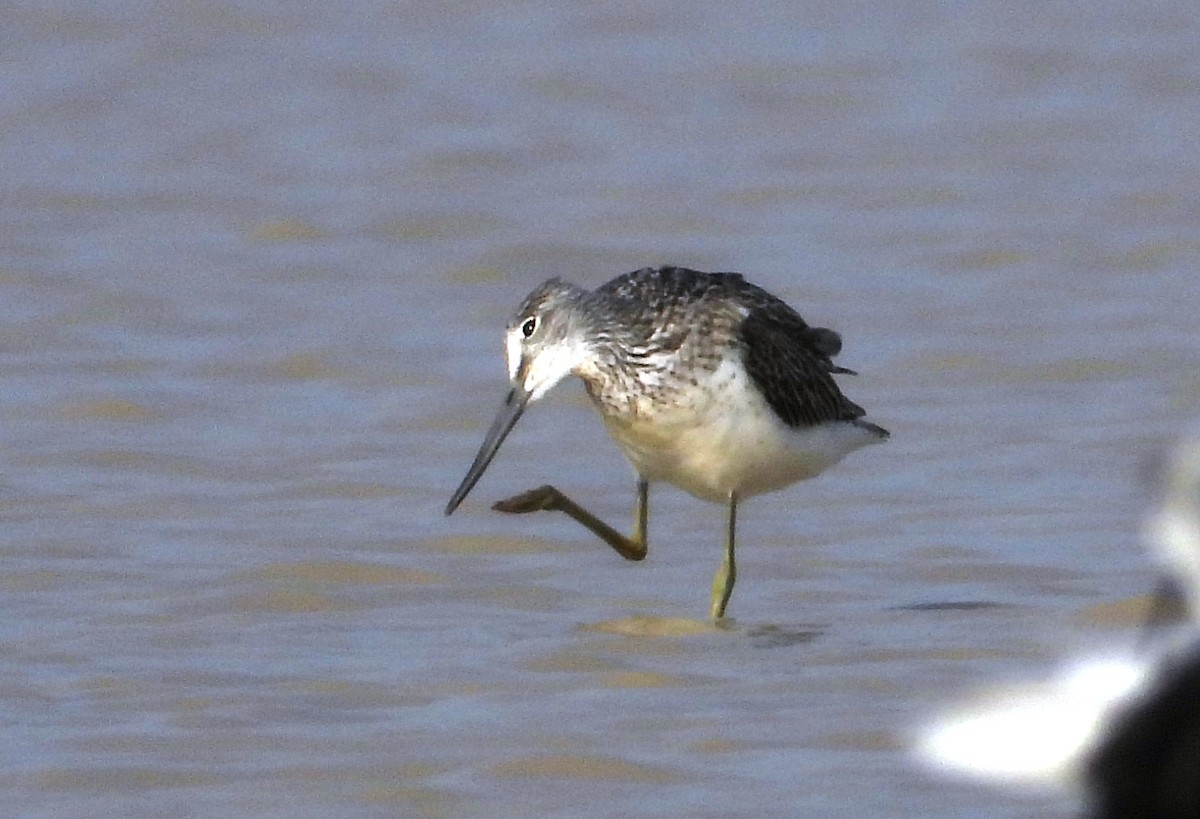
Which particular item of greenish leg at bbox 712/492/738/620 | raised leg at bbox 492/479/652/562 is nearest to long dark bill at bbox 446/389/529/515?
raised leg at bbox 492/479/652/562

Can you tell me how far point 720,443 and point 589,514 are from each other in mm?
546

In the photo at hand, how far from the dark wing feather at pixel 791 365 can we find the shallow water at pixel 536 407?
506 mm

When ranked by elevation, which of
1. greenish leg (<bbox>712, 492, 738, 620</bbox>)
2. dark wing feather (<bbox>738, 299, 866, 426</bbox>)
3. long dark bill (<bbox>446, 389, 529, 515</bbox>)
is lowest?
greenish leg (<bbox>712, 492, 738, 620</bbox>)

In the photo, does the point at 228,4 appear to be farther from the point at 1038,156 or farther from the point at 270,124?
the point at 1038,156

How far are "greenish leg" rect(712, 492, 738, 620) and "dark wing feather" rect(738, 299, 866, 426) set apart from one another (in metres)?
0.33

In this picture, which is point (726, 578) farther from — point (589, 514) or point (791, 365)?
point (791, 365)

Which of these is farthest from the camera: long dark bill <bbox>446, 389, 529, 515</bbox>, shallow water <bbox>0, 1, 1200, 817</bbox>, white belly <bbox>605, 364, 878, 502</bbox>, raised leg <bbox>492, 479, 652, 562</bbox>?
long dark bill <bbox>446, 389, 529, 515</bbox>

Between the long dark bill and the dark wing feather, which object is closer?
the dark wing feather

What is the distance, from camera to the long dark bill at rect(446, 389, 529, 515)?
9.59 m

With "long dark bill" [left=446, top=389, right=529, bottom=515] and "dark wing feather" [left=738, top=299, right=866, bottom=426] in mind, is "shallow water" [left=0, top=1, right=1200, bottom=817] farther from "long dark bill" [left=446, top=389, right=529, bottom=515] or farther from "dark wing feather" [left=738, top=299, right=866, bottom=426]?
"dark wing feather" [left=738, top=299, right=866, bottom=426]

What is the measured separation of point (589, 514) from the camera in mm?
Answer: 9562

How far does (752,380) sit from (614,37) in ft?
Result: 29.1

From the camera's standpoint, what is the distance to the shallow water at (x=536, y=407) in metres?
7.93

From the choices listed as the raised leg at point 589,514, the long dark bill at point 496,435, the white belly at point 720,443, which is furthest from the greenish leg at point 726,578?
the long dark bill at point 496,435
